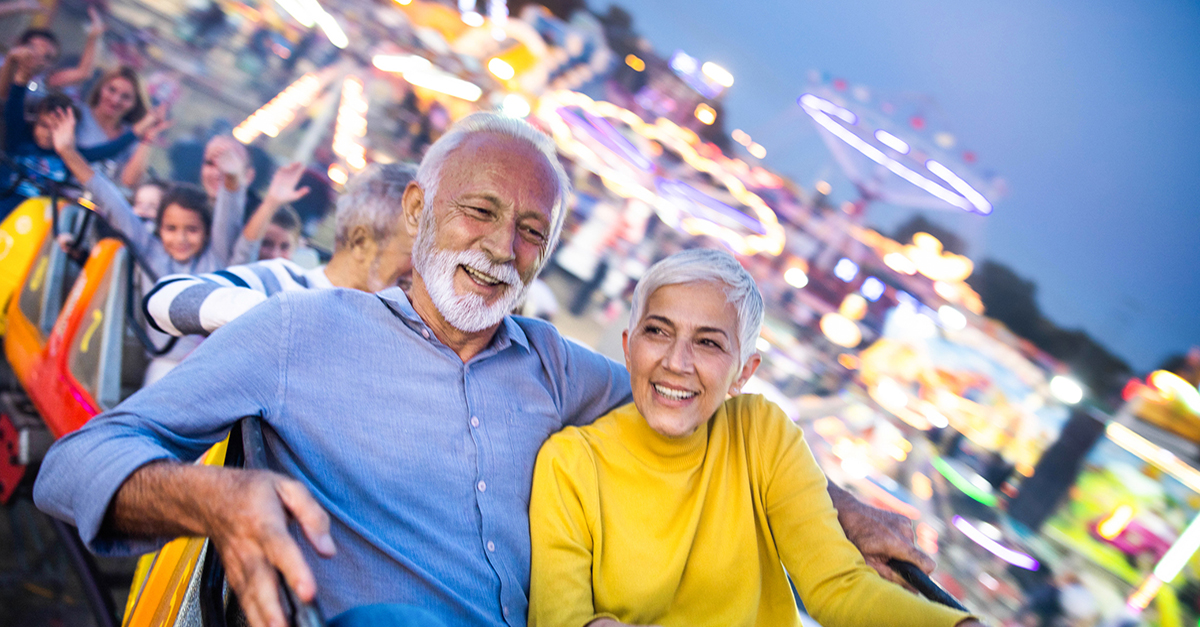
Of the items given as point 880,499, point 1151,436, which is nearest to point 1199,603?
point 1151,436

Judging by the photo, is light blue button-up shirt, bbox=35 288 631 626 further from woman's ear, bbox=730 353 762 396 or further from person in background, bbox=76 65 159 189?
person in background, bbox=76 65 159 189

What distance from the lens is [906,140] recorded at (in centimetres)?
1002

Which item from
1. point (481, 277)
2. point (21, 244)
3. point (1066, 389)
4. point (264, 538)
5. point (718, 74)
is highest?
point (718, 74)

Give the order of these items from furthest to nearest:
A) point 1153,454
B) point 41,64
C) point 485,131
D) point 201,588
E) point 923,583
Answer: point 1153,454 → point 41,64 → point 485,131 → point 923,583 → point 201,588

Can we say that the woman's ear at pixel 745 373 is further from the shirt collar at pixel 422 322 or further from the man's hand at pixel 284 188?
the man's hand at pixel 284 188

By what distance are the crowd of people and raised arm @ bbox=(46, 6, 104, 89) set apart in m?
3.88

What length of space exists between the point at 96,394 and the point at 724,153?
29.3 feet

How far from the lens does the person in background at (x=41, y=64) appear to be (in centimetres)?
404

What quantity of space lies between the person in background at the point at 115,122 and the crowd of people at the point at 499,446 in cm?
303

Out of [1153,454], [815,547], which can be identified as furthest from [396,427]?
[1153,454]

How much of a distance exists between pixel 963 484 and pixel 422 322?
9505 millimetres

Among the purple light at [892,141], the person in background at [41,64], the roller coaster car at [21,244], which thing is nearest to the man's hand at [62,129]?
the person in background at [41,64]

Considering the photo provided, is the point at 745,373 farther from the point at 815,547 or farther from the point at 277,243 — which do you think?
the point at 277,243

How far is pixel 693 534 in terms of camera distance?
135 centimetres
